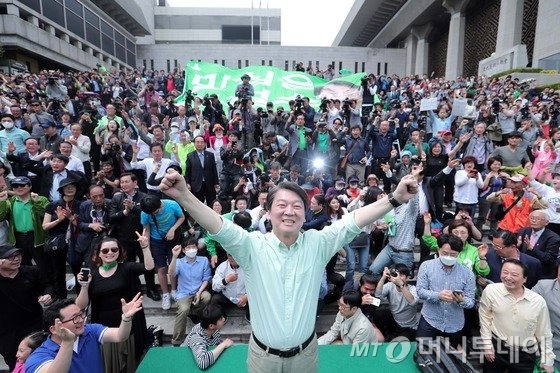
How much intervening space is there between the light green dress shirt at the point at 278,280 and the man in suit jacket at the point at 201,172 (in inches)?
185

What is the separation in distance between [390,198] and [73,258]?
4.45 metres

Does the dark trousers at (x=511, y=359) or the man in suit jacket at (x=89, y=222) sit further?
the man in suit jacket at (x=89, y=222)

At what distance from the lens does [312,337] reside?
6.53ft

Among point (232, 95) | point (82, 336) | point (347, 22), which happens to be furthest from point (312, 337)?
point (347, 22)

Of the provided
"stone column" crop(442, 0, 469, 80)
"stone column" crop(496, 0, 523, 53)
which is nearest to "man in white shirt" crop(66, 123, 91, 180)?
"stone column" crop(496, 0, 523, 53)

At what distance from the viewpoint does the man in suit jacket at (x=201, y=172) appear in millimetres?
6438

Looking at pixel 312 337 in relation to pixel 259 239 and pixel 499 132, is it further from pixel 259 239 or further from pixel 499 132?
pixel 499 132

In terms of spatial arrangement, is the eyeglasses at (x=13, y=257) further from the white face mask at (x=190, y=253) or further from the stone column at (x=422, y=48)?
the stone column at (x=422, y=48)

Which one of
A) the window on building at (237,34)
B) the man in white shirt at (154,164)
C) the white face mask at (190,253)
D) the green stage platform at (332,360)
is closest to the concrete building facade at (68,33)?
the window on building at (237,34)

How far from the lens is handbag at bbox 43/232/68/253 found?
457cm

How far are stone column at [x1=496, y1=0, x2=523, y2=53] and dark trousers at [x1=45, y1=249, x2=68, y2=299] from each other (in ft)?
83.9

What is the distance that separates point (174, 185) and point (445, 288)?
353 cm

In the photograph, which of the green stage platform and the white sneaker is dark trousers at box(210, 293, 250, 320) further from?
the green stage platform

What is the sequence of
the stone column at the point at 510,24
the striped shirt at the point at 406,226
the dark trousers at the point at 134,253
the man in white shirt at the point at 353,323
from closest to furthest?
the man in white shirt at the point at 353,323 < the dark trousers at the point at 134,253 < the striped shirt at the point at 406,226 < the stone column at the point at 510,24
